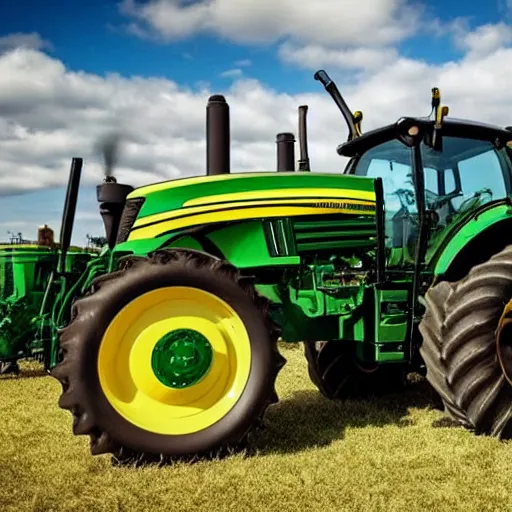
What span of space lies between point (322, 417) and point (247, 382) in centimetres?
131

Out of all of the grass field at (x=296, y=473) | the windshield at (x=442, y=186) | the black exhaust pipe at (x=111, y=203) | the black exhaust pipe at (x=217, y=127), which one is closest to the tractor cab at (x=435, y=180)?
the windshield at (x=442, y=186)

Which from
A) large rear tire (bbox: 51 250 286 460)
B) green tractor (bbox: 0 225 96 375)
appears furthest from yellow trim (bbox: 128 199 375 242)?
green tractor (bbox: 0 225 96 375)

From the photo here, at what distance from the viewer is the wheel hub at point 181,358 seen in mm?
4301

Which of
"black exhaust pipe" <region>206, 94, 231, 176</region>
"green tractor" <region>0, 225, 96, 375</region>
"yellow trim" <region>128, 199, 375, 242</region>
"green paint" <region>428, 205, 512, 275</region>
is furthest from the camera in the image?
"green tractor" <region>0, 225, 96, 375</region>

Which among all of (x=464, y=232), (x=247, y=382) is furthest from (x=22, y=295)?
(x=464, y=232)

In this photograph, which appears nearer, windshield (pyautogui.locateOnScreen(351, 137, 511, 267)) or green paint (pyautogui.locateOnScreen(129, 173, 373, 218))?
green paint (pyautogui.locateOnScreen(129, 173, 373, 218))

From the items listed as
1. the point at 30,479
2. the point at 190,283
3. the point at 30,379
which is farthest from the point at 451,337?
the point at 30,379

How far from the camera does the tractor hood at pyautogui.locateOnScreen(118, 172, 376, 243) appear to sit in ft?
15.8

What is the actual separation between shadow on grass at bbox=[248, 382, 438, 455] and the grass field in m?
0.02

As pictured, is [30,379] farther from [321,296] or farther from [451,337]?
[451,337]

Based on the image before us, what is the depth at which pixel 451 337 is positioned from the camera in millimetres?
4684

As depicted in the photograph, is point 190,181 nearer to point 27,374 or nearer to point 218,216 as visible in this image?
point 218,216

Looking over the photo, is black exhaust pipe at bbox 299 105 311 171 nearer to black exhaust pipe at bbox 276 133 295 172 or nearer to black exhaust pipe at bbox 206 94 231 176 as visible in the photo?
black exhaust pipe at bbox 276 133 295 172

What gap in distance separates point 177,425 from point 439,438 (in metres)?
1.76
